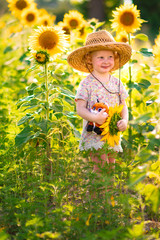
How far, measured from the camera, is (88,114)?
2309 mm

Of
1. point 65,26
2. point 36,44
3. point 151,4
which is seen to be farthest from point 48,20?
point 151,4

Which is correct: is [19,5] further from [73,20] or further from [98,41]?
[98,41]

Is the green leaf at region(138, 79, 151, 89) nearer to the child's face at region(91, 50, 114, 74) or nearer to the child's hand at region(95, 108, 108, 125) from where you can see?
the child's face at region(91, 50, 114, 74)

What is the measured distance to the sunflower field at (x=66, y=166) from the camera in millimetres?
1774

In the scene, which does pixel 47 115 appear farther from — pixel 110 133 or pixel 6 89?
pixel 6 89

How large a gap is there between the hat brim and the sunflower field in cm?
19

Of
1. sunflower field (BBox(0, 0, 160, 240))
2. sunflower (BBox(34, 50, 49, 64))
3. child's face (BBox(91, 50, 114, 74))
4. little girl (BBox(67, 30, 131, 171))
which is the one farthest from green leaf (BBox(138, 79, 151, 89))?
sunflower (BBox(34, 50, 49, 64))

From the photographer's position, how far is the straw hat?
7.89ft

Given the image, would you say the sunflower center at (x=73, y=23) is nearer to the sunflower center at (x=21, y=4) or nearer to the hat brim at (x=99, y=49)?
the sunflower center at (x=21, y=4)

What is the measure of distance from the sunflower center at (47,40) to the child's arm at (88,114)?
574 millimetres

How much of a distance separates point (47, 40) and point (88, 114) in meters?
0.75

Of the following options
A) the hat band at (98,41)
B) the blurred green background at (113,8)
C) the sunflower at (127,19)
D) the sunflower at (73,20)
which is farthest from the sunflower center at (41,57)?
the blurred green background at (113,8)

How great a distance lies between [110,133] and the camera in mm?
2318

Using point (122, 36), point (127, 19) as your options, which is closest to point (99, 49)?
point (127, 19)
